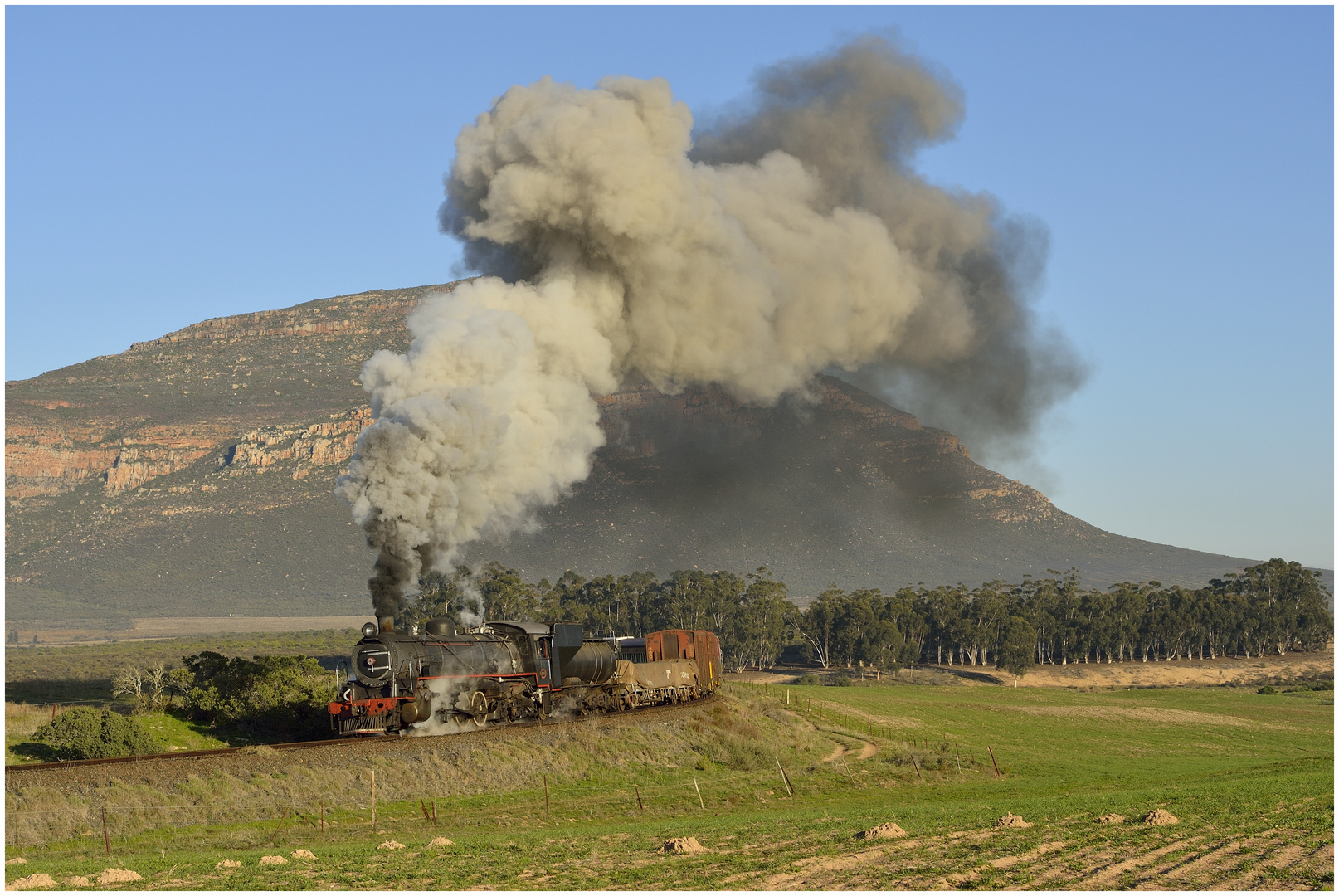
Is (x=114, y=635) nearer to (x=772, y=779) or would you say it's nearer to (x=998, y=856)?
(x=772, y=779)

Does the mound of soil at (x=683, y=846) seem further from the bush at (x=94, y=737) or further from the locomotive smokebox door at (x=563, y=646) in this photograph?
the locomotive smokebox door at (x=563, y=646)

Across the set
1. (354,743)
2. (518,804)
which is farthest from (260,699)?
(518,804)

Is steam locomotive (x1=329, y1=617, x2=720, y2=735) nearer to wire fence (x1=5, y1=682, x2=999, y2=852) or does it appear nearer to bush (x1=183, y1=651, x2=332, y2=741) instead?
bush (x1=183, y1=651, x2=332, y2=741)

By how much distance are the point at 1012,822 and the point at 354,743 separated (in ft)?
46.6

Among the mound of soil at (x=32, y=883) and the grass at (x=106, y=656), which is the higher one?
the mound of soil at (x=32, y=883)

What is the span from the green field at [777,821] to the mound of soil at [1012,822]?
204 mm

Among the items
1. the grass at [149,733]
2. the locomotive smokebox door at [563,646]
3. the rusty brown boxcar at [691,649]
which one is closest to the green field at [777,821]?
the locomotive smokebox door at [563,646]

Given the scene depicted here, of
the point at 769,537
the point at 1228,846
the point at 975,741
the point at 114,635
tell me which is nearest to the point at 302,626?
the point at 114,635

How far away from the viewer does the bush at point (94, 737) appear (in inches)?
1032

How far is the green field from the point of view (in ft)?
52.6

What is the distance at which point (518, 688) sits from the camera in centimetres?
3147

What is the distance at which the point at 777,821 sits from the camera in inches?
869

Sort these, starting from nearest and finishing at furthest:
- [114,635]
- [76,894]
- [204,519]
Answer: [76,894] → [114,635] → [204,519]

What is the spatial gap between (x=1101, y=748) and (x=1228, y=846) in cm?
2799
